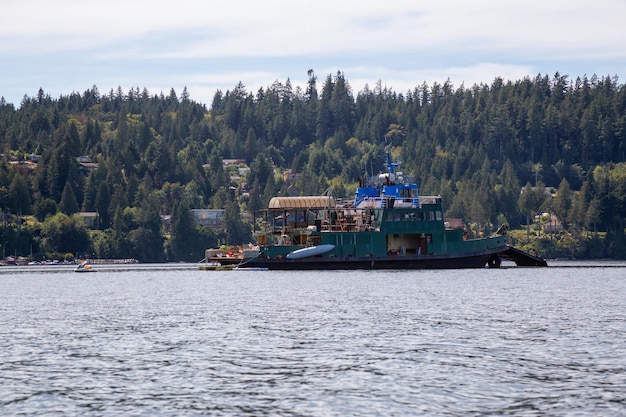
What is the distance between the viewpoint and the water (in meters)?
30.0

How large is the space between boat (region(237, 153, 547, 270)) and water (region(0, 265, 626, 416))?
30.7 metres

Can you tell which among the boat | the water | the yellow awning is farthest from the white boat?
the water

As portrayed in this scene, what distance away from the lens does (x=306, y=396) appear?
101ft

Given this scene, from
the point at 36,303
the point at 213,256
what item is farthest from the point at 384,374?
the point at 213,256

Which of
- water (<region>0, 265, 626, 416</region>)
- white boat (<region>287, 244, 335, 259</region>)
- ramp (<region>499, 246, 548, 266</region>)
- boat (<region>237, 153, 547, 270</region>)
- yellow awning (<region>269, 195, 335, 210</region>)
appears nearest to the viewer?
water (<region>0, 265, 626, 416</region>)

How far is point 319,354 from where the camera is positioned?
3884 cm

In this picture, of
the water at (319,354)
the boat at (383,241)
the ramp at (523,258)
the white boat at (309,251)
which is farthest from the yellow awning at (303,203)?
the water at (319,354)

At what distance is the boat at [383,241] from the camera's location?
3959 inches

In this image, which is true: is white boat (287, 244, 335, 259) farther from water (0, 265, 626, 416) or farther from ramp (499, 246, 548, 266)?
water (0, 265, 626, 416)

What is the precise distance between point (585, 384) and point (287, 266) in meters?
69.9

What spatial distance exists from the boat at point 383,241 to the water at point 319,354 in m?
30.7

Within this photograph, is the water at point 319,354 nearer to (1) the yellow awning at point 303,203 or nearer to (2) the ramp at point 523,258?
(1) the yellow awning at point 303,203

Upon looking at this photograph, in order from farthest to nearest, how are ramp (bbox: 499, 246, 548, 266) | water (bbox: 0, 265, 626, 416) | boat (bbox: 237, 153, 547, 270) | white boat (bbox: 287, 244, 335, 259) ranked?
ramp (bbox: 499, 246, 548, 266)
boat (bbox: 237, 153, 547, 270)
white boat (bbox: 287, 244, 335, 259)
water (bbox: 0, 265, 626, 416)

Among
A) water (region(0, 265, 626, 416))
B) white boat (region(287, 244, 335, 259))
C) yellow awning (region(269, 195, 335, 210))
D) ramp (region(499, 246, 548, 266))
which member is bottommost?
water (region(0, 265, 626, 416))
